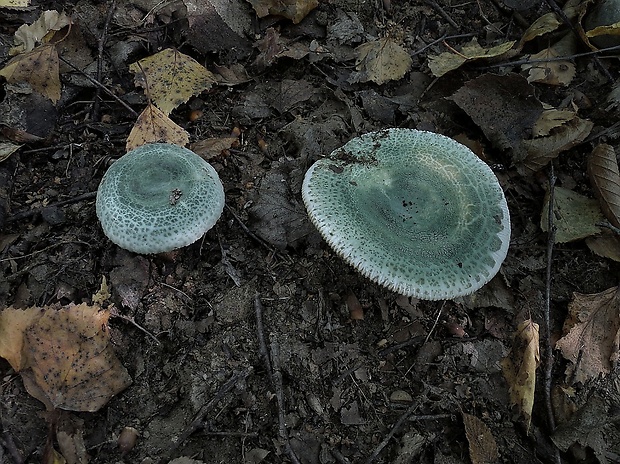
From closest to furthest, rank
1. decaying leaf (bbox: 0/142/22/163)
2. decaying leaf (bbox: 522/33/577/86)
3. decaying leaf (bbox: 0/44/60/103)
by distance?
decaying leaf (bbox: 0/142/22/163) < decaying leaf (bbox: 0/44/60/103) < decaying leaf (bbox: 522/33/577/86)

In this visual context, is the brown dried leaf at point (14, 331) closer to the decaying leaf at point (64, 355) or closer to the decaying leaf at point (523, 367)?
the decaying leaf at point (64, 355)

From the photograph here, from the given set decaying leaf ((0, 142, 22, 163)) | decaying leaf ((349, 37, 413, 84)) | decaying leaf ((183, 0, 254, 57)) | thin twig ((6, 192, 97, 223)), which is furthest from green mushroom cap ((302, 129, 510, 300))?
decaying leaf ((0, 142, 22, 163))

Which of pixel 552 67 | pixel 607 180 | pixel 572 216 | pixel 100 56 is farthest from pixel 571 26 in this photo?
pixel 100 56

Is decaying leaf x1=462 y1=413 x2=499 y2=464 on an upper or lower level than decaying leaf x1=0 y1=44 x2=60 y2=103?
lower

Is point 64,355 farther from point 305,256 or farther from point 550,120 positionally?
point 550,120

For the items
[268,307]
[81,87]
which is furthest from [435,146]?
[81,87]

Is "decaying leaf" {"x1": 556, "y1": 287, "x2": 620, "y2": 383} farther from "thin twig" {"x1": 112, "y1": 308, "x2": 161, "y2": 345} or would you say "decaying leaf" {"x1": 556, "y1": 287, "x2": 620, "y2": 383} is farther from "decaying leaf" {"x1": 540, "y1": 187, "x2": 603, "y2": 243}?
"thin twig" {"x1": 112, "y1": 308, "x2": 161, "y2": 345}

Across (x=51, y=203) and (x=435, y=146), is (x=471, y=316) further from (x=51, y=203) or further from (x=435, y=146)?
(x=51, y=203)
